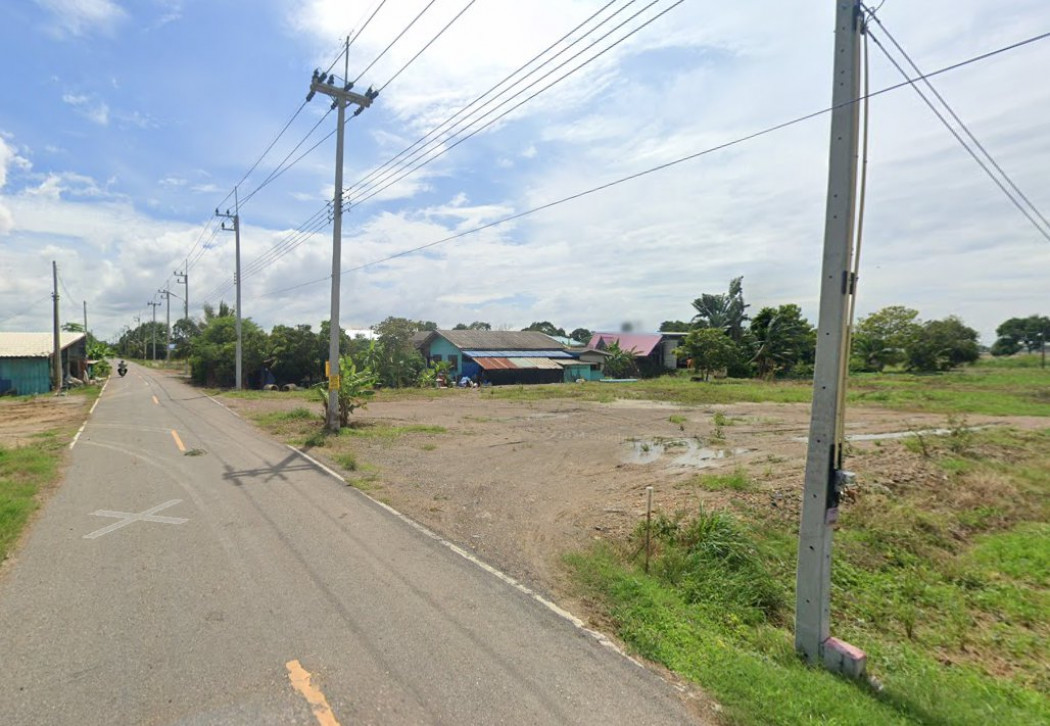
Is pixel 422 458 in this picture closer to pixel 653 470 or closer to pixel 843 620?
pixel 653 470

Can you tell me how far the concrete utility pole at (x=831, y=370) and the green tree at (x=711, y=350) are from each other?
44.0 m

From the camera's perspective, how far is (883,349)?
2105 inches

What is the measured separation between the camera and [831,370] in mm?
4527

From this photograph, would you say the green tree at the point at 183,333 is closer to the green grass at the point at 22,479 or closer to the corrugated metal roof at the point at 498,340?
the corrugated metal roof at the point at 498,340

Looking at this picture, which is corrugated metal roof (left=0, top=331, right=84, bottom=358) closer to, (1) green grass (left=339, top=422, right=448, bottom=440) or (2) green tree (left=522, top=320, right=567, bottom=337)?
(1) green grass (left=339, top=422, right=448, bottom=440)

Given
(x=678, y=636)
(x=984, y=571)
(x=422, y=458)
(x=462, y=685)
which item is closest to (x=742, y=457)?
(x=984, y=571)

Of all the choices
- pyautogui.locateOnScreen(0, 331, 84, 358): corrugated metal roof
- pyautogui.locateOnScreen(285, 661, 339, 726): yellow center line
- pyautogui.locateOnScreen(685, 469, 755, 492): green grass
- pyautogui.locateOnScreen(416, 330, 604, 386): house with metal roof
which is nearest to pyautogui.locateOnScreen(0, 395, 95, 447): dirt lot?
pyautogui.locateOnScreen(0, 331, 84, 358): corrugated metal roof

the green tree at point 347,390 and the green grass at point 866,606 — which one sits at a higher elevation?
the green tree at point 347,390

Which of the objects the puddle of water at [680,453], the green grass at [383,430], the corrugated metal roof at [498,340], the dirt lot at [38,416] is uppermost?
the corrugated metal roof at [498,340]

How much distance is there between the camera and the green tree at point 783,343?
48.0 metres

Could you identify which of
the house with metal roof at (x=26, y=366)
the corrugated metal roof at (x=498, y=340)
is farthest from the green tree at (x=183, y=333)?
the corrugated metal roof at (x=498, y=340)

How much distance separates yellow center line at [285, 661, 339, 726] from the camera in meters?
3.57

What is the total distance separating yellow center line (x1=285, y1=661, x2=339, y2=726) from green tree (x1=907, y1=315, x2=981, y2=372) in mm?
62621

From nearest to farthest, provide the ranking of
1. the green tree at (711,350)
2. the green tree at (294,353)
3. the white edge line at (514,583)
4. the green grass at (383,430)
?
the white edge line at (514,583) < the green grass at (383,430) < the green tree at (294,353) < the green tree at (711,350)
